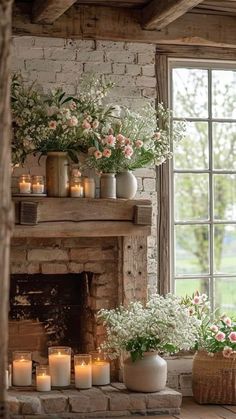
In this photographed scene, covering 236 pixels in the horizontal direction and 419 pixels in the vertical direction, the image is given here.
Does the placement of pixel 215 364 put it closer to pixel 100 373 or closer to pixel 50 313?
pixel 100 373

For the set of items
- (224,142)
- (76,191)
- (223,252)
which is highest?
(224,142)

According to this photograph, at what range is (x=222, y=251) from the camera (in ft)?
30.2

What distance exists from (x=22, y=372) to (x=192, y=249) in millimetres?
4333

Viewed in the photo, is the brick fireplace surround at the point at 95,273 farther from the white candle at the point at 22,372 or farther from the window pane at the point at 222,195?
the window pane at the point at 222,195

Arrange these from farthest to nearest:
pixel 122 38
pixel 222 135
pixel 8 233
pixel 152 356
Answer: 1. pixel 222 135
2. pixel 122 38
3. pixel 152 356
4. pixel 8 233

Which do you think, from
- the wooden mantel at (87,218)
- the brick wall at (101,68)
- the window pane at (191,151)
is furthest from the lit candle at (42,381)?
the window pane at (191,151)

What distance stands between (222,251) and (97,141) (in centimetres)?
368

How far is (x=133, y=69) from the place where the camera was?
20.6 feet

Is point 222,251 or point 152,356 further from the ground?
point 222,251

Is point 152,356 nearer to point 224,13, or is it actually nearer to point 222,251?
point 224,13

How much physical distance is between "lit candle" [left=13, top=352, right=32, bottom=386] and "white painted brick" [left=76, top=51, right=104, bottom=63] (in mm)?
1972

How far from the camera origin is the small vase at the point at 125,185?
19.5 ft

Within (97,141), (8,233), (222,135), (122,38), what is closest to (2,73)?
(8,233)

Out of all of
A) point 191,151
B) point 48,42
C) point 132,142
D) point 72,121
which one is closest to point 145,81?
point 132,142
